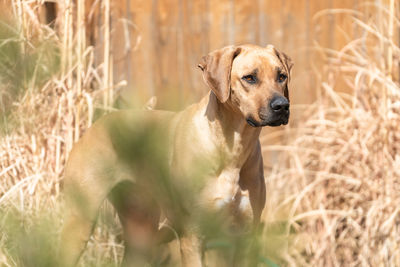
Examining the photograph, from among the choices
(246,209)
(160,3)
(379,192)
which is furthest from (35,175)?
(379,192)

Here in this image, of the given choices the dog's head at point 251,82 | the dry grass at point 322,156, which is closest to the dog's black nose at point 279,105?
the dog's head at point 251,82

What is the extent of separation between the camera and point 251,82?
312 centimetres

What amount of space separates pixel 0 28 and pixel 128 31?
4.24 meters

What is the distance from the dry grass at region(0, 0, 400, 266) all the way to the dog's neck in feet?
2.70

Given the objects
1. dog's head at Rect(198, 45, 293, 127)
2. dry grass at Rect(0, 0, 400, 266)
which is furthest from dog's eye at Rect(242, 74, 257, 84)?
dry grass at Rect(0, 0, 400, 266)

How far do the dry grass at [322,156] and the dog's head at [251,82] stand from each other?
88 cm

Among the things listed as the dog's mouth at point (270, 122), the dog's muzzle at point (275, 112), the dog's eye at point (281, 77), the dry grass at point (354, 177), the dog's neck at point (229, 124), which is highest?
the dog's eye at point (281, 77)

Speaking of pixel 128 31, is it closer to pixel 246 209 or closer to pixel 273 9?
pixel 273 9

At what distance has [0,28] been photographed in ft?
2.53

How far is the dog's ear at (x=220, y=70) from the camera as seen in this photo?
10.1ft

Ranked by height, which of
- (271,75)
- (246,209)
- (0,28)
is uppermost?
(0,28)

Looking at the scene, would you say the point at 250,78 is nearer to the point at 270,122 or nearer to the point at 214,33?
the point at 270,122

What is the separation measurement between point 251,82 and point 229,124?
0.81ft

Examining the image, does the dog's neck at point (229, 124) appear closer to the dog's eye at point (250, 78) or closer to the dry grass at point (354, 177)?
the dog's eye at point (250, 78)
